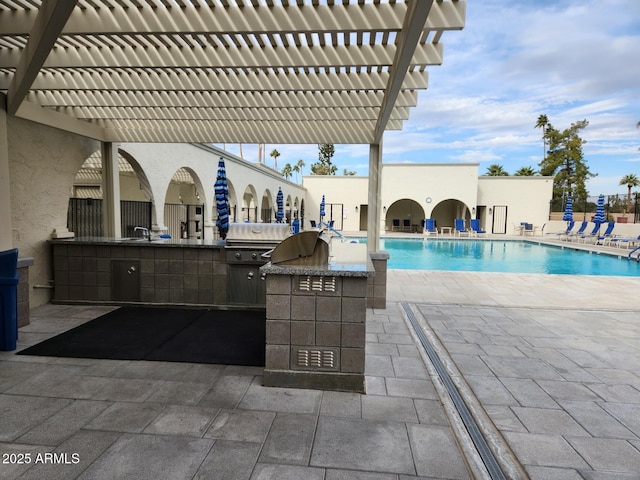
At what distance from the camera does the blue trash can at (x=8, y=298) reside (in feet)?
11.5

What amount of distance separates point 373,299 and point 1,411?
13.8 feet

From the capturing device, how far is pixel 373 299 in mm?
5512

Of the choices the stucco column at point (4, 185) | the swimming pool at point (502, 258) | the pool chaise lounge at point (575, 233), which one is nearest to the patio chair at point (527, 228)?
the pool chaise lounge at point (575, 233)

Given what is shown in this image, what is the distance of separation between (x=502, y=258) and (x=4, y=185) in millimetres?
14705

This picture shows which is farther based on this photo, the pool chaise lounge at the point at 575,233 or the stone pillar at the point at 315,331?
the pool chaise lounge at the point at 575,233

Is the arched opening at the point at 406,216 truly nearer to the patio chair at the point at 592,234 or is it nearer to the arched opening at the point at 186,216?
the patio chair at the point at 592,234

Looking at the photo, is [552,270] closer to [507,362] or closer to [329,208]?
[507,362]

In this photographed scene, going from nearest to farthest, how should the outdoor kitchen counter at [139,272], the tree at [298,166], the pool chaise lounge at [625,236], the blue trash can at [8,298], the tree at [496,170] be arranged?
the blue trash can at [8,298]
the outdoor kitchen counter at [139,272]
the pool chaise lounge at [625,236]
the tree at [496,170]
the tree at [298,166]

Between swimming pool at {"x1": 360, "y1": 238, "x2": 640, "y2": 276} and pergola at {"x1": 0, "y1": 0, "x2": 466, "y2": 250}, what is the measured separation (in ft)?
24.6

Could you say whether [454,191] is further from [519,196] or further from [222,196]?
[222,196]

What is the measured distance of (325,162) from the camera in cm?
5594

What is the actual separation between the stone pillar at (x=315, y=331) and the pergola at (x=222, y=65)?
80.2 inches

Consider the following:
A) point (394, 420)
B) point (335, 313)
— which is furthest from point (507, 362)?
point (335, 313)

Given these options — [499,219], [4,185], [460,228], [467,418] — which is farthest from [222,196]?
[499,219]
